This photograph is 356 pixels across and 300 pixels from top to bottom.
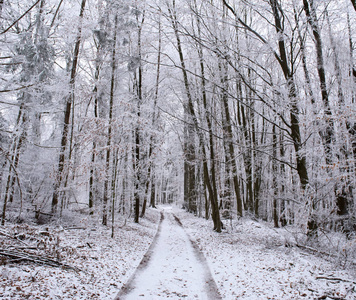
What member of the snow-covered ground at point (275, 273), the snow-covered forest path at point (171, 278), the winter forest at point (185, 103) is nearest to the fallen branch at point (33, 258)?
the winter forest at point (185, 103)

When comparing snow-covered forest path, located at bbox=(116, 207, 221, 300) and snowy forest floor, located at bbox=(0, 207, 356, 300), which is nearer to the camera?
snowy forest floor, located at bbox=(0, 207, 356, 300)

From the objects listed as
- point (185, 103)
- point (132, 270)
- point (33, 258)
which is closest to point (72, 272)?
point (33, 258)

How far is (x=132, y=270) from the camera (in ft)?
21.6

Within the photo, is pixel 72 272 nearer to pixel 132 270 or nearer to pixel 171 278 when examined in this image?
pixel 132 270

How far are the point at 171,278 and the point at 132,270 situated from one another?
117cm

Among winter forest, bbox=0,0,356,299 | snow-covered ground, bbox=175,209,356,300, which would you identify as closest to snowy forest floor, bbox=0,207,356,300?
snow-covered ground, bbox=175,209,356,300

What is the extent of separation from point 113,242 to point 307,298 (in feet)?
22.4

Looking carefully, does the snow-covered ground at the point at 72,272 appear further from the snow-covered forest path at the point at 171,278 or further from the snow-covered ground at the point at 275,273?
the snow-covered ground at the point at 275,273

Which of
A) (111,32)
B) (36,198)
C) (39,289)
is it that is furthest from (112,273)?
(111,32)

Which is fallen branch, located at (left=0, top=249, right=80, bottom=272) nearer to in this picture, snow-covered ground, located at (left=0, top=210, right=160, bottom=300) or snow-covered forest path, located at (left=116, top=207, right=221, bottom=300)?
snow-covered ground, located at (left=0, top=210, right=160, bottom=300)

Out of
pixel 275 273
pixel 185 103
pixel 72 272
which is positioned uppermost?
pixel 185 103

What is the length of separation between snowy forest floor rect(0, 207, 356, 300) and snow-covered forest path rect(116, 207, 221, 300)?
203mm

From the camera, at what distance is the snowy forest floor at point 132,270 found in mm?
4488

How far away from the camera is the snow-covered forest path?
513cm
